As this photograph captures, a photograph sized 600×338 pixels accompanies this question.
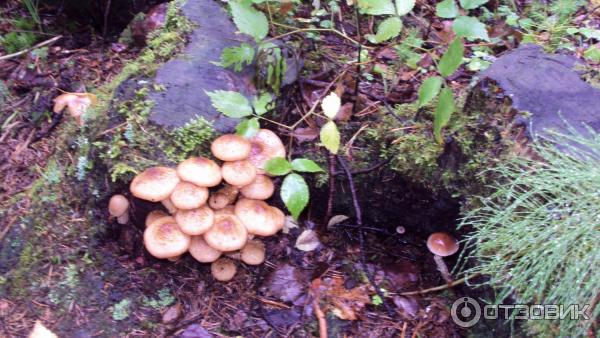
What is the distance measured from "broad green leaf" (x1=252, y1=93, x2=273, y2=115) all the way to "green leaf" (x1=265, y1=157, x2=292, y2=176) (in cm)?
35

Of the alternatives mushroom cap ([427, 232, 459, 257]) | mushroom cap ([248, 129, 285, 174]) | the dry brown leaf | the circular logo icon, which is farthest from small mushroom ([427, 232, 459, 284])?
the dry brown leaf

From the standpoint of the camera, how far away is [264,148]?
3041 millimetres

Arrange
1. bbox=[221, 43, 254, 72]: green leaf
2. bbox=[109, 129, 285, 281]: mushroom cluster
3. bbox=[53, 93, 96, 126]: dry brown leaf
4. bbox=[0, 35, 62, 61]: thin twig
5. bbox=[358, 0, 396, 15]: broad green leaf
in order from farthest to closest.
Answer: bbox=[0, 35, 62, 61]: thin twig → bbox=[53, 93, 96, 126]: dry brown leaf → bbox=[221, 43, 254, 72]: green leaf → bbox=[358, 0, 396, 15]: broad green leaf → bbox=[109, 129, 285, 281]: mushroom cluster

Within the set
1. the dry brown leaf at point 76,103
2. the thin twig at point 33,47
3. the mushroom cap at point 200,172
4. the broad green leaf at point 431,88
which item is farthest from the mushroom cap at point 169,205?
the thin twig at point 33,47

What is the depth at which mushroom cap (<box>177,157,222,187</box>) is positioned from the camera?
2758 millimetres

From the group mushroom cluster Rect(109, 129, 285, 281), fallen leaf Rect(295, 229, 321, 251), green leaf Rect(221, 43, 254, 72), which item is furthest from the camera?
fallen leaf Rect(295, 229, 321, 251)

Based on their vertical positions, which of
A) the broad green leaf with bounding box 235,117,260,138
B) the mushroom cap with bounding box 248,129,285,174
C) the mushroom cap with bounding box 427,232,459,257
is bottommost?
the mushroom cap with bounding box 427,232,459,257

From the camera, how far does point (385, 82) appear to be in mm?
3740

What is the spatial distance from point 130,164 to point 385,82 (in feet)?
6.19

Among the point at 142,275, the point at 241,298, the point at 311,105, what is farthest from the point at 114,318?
the point at 311,105

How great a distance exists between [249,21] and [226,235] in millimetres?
1229

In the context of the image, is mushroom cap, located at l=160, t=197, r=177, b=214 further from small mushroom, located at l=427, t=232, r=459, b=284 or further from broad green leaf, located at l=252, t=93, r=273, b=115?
small mushroom, located at l=427, t=232, r=459, b=284

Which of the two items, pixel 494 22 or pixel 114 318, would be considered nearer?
pixel 114 318

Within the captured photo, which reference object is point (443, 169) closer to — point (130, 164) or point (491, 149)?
point (491, 149)
